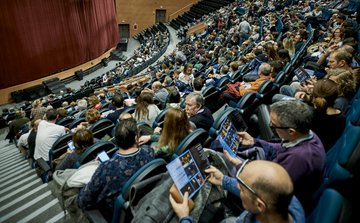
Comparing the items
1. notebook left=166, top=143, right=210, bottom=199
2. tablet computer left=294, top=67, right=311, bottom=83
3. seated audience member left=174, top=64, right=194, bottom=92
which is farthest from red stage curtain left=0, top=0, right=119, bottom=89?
notebook left=166, top=143, right=210, bottom=199

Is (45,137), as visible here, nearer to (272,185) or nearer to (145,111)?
(145,111)

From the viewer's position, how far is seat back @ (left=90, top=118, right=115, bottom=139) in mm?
3424

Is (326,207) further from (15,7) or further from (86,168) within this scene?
(15,7)

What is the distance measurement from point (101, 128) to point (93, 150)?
1061mm

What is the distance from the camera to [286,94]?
11.4 feet

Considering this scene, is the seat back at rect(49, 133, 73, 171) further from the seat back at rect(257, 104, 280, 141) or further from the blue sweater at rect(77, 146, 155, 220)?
the seat back at rect(257, 104, 280, 141)

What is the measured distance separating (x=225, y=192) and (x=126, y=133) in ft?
2.65

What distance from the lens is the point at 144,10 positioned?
82.0ft

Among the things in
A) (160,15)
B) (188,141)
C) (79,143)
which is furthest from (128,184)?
(160,15)

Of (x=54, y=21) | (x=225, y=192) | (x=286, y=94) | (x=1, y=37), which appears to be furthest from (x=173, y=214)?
(x=54, y=21)

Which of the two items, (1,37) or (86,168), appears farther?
(1,37)

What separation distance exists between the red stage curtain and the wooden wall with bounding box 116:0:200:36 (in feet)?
22.0

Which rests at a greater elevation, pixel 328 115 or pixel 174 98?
pixel 328 115

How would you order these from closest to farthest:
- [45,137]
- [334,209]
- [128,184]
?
[334,209] < [128,184] < [45,137]
